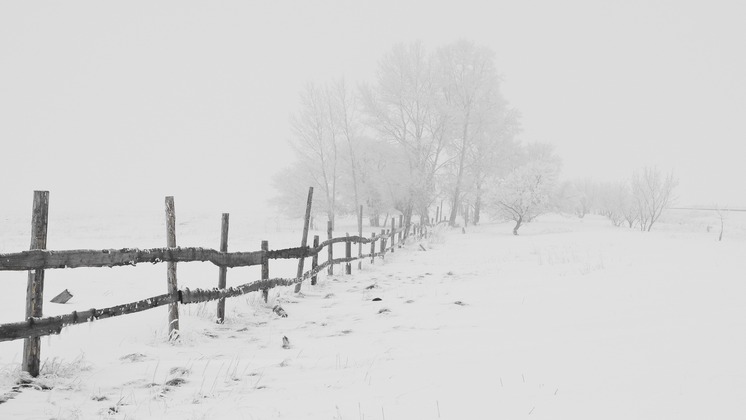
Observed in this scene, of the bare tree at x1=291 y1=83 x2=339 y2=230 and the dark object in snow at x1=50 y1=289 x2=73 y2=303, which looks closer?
the dark object in snow at x1=50 y1=289 x2=73 y2=303

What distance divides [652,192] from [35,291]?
37511 millimetres

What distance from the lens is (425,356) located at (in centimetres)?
388

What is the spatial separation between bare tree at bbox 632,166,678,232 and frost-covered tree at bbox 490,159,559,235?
30.8ft

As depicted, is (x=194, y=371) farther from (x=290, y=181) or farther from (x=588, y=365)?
(x=290, y=181)

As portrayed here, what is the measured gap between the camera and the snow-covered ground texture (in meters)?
2.74

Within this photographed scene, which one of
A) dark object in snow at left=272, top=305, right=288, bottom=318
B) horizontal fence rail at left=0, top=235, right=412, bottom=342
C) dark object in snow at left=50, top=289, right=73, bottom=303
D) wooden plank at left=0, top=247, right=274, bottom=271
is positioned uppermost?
wooden plank at left=0, top=247, right=274, bottom=271

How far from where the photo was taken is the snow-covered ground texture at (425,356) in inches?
108

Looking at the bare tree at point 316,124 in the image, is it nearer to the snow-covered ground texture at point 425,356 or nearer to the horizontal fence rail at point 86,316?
the snow-covered ground texture at point 425,356

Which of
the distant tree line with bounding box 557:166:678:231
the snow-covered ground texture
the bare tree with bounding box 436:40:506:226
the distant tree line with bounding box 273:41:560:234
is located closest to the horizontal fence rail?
the snow-covered ground texture

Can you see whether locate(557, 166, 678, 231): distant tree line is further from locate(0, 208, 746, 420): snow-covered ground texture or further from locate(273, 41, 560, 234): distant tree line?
locate(0, 208, 746, 420): snow-covered ground texture

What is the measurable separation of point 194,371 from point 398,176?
965 inches

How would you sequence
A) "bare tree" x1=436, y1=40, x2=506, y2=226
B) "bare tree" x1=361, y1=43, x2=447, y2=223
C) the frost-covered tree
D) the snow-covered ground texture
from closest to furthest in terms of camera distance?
the snow-covered ground texture < the frost-covered tree < "bare tree" x1=361, y1=43, x2=447, y2=223 < "bare tree" x1=436, y1=40, x2=506, y2=226

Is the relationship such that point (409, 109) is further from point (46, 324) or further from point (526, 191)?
point (46, 324)

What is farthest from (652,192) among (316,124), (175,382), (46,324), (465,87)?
(46,324)
